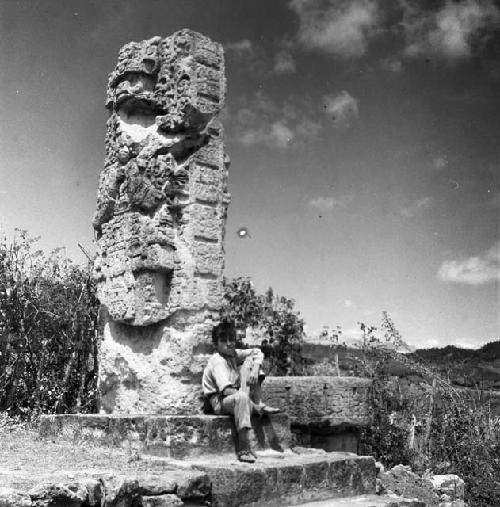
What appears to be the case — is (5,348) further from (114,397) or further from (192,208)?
(192,208)

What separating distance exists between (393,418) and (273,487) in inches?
210

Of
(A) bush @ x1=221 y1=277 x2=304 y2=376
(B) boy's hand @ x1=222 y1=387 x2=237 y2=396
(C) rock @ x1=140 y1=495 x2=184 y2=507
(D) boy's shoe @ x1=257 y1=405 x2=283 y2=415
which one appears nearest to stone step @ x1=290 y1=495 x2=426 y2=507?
(D) boy's shoe @ x1=257 y1=405 x2=283 y2=415

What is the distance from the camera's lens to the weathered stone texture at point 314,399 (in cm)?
711

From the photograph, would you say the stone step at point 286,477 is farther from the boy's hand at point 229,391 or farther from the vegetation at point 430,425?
the vegetation at point 430,425

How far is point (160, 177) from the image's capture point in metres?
6.77

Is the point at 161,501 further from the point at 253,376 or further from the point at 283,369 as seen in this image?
the point at 283,369

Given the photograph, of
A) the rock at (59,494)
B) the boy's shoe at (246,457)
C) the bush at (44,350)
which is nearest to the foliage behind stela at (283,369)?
the bush at (44,350)

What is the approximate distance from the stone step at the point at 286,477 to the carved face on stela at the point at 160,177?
5.52 feet

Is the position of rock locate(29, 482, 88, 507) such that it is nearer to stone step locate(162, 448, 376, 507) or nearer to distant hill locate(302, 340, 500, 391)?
stone step locate(162, 448, 376, 507)

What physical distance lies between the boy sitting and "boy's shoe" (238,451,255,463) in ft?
0.14

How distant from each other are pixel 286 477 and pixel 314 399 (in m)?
1.81

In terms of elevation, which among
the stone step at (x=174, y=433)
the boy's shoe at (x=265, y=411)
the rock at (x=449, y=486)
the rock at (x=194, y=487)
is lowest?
the rock at (x=449, y=486)

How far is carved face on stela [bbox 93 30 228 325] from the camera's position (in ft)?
21.6

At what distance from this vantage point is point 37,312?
8672 mm
